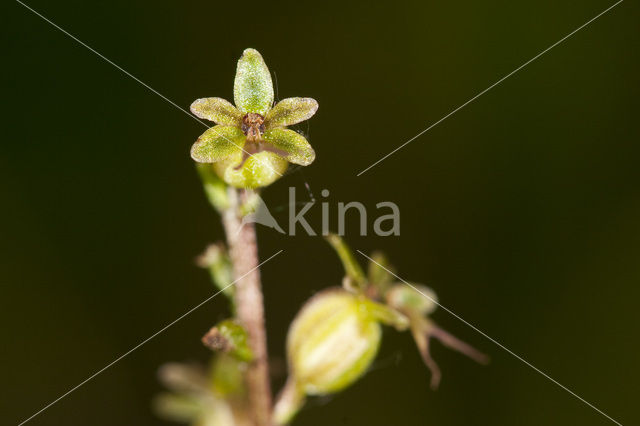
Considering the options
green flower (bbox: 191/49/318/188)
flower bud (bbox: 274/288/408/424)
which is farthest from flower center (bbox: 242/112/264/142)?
flower bud (bbox: 274/288/408/424)

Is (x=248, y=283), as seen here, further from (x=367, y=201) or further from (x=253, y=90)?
(x=367, y=201)

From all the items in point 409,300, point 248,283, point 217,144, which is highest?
point 217,144

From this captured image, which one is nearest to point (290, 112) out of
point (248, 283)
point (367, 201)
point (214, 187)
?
point (214, 187)

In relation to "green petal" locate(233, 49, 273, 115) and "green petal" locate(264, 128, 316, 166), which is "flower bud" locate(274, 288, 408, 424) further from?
"green petal" locate(233, 49, 273, 115)

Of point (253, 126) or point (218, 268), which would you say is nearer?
point (253, 126)

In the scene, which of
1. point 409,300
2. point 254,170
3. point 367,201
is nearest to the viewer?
point 254,170

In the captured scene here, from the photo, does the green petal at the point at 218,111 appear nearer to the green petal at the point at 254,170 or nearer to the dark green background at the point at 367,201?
the green petal at the point at 254,170

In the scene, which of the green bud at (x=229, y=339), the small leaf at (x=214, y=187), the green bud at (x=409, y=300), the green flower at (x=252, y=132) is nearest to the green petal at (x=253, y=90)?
the green flower at (x=252, y=132)
